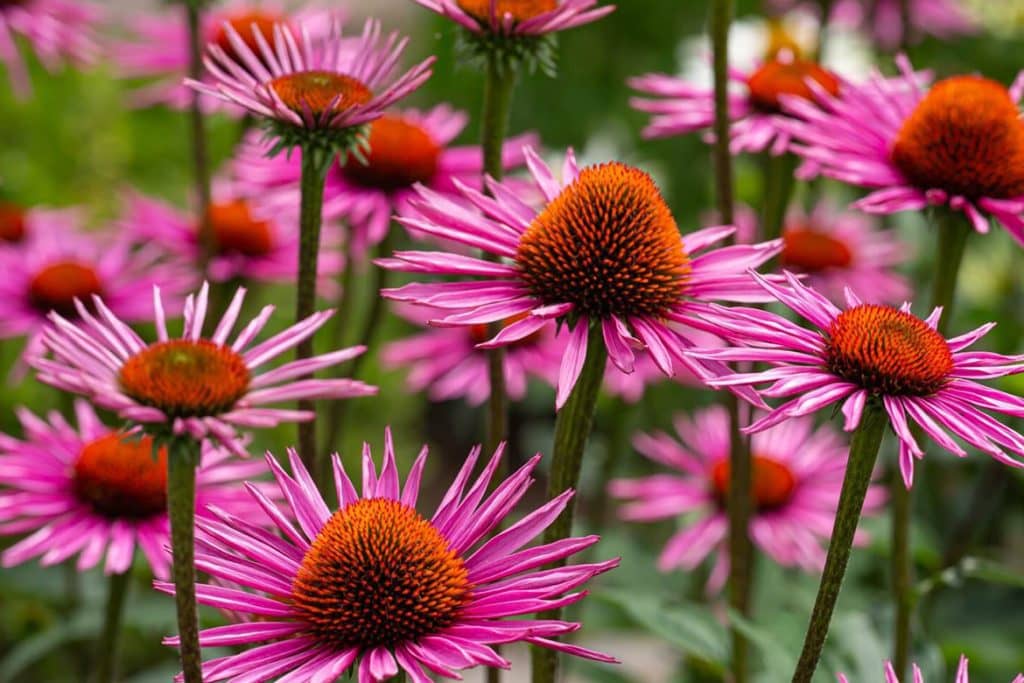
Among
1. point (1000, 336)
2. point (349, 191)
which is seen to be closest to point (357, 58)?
point (349, 191)

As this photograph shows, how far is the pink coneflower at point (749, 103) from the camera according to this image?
138cm

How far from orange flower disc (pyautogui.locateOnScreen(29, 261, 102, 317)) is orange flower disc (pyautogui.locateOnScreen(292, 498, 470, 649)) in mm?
942

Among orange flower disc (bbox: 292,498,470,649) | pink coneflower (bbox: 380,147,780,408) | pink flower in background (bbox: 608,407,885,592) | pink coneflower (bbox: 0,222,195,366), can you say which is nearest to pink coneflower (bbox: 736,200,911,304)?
pink flower in background (bbox: 608,407,885,592)

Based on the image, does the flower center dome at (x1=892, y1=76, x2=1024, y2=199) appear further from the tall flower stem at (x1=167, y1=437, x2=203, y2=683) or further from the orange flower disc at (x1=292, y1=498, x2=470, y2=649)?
the tall flower stem at (x1=167, y1=437, x2=203, y2=683)

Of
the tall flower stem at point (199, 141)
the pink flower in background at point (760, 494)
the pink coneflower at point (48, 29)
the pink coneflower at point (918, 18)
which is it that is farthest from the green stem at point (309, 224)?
the pink coneflower at point (918, 18)

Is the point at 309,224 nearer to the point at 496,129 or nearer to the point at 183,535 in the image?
the point at 496,129

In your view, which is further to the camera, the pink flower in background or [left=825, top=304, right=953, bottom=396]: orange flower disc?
the pink flower in background

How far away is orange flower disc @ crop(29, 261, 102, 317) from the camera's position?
164 centimetres

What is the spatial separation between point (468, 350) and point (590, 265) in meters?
0.82

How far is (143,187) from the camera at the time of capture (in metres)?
3.00

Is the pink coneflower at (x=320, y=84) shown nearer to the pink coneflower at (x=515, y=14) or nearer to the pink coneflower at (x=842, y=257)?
the pink coneflower at (x=515, y=14)

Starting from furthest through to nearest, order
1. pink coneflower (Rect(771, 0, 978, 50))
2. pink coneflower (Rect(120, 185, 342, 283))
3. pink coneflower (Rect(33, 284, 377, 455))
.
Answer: pink coneflower (Rect(771, 0, 978, 50)) → pink coneflower (Rect(120, 185, 342, 283)) → pink coneflower (Rect(33, 284, 377, 455))

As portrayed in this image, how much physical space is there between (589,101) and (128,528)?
352 centimetres

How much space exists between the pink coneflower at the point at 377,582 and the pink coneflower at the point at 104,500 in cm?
31
